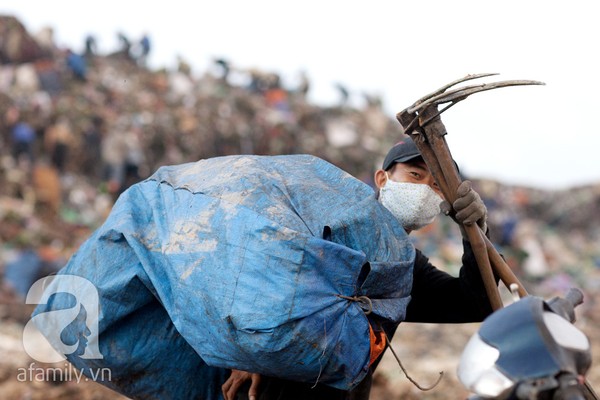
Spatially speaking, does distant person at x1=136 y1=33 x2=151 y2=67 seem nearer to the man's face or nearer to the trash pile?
the trash pile

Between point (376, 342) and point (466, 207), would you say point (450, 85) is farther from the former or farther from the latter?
point (376, 342)

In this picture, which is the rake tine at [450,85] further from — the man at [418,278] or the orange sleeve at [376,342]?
the orange sleeve at [376,342]

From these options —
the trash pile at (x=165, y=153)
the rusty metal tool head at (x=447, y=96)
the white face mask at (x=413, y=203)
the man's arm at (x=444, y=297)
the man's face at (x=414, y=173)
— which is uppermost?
the rusty metal tool head at (x=447, y=96)

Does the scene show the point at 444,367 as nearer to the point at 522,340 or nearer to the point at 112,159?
the point at 522,340

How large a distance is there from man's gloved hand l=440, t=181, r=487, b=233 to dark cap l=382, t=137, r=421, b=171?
31cm

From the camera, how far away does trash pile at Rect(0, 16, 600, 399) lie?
10773 millimetres

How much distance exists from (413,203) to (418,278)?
450 mm

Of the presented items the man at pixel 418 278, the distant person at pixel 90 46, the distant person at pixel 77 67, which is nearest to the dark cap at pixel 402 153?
the man at pixel 418 278

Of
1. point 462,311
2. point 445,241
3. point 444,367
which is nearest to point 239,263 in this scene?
point 462,311

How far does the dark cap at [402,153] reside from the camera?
2.46 metres

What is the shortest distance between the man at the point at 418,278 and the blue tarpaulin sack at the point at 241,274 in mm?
144

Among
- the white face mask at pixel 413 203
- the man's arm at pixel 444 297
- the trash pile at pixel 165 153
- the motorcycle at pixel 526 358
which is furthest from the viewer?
the trash pile at pixel 165 153

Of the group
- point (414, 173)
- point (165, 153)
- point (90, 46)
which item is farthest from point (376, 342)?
point (90, 46)

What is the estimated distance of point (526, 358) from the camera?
136 cm
